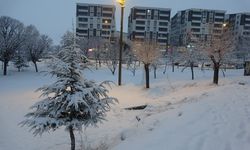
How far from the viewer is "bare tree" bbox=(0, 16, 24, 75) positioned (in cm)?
4723

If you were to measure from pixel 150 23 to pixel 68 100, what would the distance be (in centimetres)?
10873

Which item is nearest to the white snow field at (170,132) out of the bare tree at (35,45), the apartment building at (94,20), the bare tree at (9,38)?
the bare tree at (9,38)

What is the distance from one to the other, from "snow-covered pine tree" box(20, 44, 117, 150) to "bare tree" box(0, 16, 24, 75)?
139ft

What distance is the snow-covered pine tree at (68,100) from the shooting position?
7508mm

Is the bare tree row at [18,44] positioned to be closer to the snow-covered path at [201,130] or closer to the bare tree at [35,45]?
the bare tree at [35,45]

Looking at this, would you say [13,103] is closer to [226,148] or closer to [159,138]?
[159,138]

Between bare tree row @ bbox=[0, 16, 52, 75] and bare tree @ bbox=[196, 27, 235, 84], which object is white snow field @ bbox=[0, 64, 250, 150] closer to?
bare tree @ bbox=[196, 27, 235, 84]

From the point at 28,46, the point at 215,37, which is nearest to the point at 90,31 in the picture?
the point at 28,46

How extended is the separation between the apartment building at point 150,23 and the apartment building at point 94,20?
9.46 m

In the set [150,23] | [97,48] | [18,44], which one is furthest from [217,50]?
[150,23]

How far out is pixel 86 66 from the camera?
803 cm

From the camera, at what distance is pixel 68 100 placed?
7.45 meters

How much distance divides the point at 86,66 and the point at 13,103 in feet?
40.3

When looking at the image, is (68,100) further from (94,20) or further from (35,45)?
(94,20)
